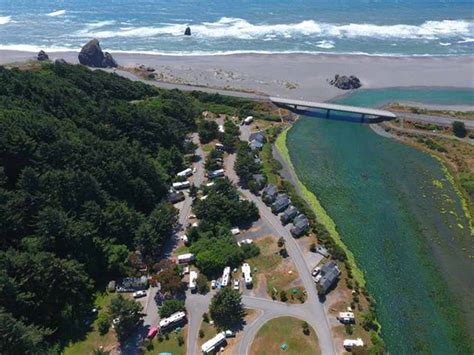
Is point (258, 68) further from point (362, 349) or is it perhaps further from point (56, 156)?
point (362, 349)

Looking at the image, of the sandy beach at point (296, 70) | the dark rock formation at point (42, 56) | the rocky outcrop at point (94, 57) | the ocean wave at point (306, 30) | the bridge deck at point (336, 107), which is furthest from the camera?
the ocean wave at point (306, 30)

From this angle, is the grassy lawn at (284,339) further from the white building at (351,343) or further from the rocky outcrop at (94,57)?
the rocky outcrop at (94,57)

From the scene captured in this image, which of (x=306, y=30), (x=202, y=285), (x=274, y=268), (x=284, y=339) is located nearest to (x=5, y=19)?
(x=306, y=30)

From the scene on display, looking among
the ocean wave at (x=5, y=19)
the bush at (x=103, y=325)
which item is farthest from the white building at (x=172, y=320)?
the ocean wave at (x=5, y=19)

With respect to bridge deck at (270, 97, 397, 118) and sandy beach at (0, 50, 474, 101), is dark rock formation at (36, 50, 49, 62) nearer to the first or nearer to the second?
sandy beach at (0, 50, 474, 101)

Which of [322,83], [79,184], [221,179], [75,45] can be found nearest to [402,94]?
[322,83]
